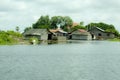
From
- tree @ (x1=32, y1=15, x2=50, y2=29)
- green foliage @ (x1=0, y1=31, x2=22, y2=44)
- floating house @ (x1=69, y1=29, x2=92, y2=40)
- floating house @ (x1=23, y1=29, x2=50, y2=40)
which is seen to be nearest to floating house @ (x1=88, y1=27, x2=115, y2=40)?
floating house @ (x1=69, y1=29, x2=92, y2=40)

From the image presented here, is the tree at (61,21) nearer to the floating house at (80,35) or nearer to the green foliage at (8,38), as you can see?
the floating house at (80,35)

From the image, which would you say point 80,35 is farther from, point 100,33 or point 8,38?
point 8,38

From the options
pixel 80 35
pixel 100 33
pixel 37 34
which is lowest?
pixel 80 35

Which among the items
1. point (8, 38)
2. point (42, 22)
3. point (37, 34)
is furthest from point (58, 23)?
point (8, 38)

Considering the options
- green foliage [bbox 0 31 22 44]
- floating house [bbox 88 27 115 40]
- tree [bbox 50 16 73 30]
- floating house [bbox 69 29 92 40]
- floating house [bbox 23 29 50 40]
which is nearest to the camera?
green foliage [bbox 0 31 22 44]

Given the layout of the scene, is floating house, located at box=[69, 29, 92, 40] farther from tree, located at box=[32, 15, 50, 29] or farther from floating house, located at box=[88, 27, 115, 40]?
tree, located at box=[32, 15, 50, 29]

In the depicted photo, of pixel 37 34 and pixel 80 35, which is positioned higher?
pixel 37 34

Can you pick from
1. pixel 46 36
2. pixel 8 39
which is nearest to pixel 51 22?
pixel 46 36

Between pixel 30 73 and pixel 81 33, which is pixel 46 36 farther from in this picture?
pixel 30 73

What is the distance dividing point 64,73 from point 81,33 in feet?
364

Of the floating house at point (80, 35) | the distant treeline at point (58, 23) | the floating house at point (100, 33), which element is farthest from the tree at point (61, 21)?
the floating house at point (80, 35)

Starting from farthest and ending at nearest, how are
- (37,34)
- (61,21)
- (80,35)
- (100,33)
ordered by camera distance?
(61,21), (100,33), (80,35), (37,34)

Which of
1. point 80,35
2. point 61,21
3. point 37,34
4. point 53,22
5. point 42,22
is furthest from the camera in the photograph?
point 61,21

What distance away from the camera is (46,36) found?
375ft
